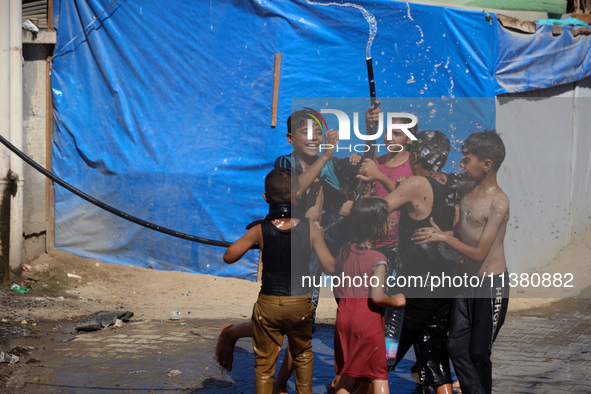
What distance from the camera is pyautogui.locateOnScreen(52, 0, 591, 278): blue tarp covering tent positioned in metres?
8.05

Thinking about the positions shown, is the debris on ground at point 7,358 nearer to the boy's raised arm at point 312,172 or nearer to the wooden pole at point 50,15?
the boy's raised arm at point 312,172

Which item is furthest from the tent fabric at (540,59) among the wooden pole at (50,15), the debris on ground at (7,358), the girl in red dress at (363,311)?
the debris on ground at (7,358)

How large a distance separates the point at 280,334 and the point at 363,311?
51cm

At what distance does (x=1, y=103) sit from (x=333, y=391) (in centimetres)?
531

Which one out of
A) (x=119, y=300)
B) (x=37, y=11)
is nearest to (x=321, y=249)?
(x=119, y=300)

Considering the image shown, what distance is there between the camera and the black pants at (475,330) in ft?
12.8

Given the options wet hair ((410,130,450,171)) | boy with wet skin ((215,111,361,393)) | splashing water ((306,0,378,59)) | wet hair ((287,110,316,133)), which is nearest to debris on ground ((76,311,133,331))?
boy with wet skin ((215,111,361,393))

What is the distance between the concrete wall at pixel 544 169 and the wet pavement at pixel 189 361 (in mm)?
2415

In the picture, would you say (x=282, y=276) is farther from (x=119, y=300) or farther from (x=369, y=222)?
(x=119, y=300)

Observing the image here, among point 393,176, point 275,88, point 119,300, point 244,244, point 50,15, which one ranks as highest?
point 50,15

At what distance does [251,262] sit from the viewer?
8.20 meters

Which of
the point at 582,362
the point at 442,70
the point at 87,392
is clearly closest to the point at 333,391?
the point at 87,392

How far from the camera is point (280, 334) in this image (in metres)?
3.94

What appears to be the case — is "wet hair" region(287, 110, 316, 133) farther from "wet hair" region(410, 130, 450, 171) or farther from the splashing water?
the splashing water
